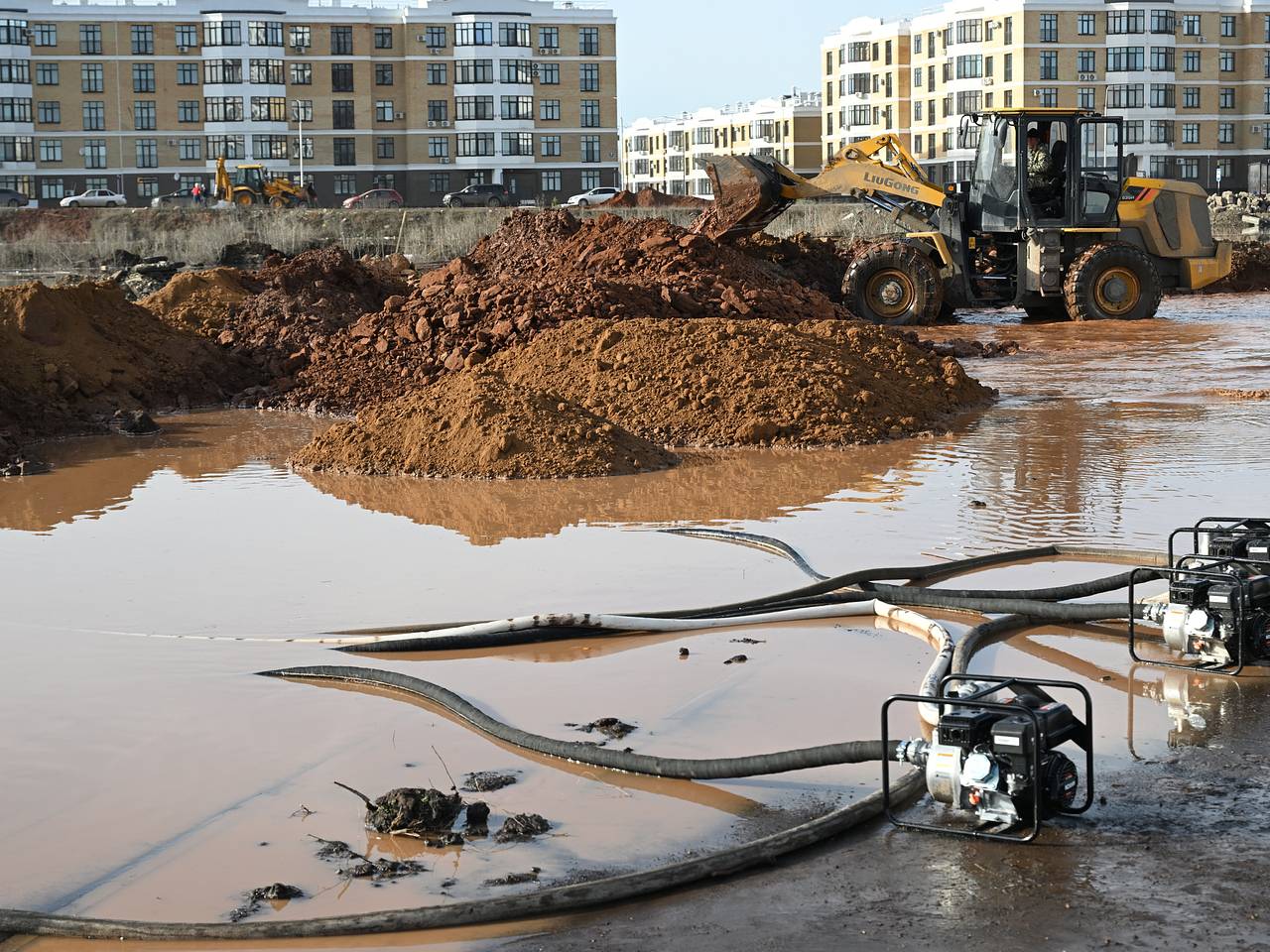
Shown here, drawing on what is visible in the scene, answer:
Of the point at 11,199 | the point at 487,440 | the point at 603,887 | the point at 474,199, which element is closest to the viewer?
the point at 603,887

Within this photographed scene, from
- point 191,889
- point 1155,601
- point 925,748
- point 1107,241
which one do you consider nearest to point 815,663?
point 1155,601

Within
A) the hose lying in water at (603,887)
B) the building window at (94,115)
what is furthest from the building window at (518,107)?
the hose lying in water at (603,887)

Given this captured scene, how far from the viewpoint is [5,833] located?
5.54 m

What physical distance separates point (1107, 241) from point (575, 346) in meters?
14.0

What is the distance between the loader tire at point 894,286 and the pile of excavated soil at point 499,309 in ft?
6.60

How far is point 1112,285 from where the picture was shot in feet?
89.0

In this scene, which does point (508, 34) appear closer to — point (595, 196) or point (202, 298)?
point (595, 196)

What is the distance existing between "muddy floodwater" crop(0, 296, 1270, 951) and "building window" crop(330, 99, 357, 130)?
88.4 metres

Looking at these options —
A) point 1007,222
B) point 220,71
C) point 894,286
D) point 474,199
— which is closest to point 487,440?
point 1007,222

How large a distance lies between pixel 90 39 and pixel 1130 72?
2802 inches

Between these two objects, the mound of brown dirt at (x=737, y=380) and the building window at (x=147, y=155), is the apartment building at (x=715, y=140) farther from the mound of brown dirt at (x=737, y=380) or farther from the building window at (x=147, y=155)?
the mound of brown dirt at (x=737, y=380)

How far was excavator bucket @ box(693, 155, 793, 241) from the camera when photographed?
2553 cm

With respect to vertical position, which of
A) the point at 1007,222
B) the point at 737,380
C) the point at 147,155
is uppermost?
the point at 147,155

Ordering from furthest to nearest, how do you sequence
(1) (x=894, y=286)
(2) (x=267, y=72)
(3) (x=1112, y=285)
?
(2) (x=267, y=72)
(3) (x=1112, y=285)
(1) (x=894, y=286)
